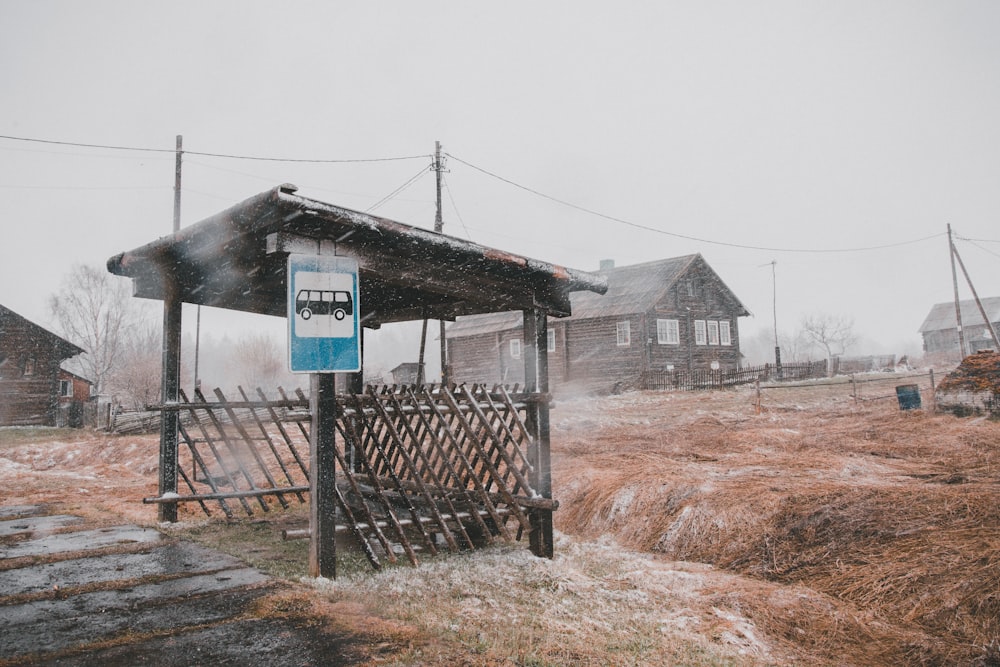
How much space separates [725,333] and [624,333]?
8.19 m

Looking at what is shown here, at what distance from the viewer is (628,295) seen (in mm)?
33969

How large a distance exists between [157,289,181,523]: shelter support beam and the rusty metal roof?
23 cm

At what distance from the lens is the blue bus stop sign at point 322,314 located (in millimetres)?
4594

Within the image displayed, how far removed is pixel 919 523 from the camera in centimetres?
558

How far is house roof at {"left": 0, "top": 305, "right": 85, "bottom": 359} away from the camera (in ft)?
91.5

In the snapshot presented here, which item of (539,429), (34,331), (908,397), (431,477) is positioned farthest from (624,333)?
(34,331)

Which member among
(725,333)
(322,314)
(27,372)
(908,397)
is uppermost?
(725,333)

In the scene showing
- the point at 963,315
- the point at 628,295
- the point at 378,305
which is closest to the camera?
the point at 378,305

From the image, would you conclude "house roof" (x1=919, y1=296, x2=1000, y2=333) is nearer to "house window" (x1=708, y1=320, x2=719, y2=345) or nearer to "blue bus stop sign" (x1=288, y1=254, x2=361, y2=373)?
"house window" (x1=708, y1=320, x2=719, y2=345)

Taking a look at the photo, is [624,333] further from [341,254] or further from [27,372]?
[27,372]

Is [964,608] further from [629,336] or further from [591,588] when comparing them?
[629,336]

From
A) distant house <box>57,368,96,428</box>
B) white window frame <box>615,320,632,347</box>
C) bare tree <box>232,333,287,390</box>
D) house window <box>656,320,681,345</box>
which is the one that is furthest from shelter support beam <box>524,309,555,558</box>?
bare tree <box>232,333,287,390</box>

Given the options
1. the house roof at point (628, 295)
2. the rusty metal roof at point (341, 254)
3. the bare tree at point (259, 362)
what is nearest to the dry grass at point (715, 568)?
the rusty metal roof at point (341, 254)

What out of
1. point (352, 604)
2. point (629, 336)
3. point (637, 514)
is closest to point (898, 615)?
point (637, 514)
